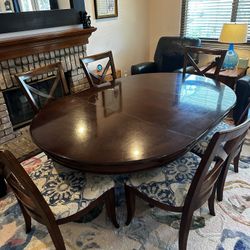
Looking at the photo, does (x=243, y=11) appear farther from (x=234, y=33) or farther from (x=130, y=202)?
(x=130, y=202)

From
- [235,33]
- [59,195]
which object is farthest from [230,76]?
[59,195]

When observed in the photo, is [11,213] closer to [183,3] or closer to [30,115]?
[30,115]

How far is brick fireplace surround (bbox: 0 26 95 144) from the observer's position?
2494 mm

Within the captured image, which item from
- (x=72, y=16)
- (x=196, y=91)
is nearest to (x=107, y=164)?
(x=196, y=91)

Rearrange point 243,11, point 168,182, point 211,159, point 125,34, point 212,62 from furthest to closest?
point 125,34 < point 243,11 < point 212,62 < point 168,182 < point 211,159

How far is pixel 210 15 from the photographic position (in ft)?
11.9

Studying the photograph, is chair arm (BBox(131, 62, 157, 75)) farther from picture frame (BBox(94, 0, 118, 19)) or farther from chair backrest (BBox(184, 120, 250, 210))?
chair backrest (BBox(184, 120, 250, 210))

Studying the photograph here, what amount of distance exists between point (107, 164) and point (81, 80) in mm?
2381

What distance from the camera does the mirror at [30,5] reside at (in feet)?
7.75

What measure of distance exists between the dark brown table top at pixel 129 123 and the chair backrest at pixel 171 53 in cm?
152

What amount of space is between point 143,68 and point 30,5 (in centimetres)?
171

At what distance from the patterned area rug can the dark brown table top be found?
639mm

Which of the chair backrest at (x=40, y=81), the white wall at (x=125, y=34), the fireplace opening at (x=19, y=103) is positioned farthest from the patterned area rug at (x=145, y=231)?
the white wall at (x=125, y=34)

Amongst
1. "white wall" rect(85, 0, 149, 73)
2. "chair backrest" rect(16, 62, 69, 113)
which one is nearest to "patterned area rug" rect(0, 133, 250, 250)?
"chair backrest" rect(16, 62, 69, 113)
